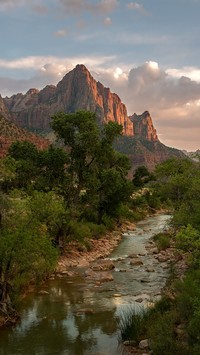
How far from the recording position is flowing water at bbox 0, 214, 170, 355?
1666cm

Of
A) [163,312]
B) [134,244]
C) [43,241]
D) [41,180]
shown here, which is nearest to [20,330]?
[43,241]

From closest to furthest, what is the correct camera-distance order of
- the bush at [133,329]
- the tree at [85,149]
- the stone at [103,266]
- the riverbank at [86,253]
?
the bush at [133,329]
the stone at [103,266]
the riverbank at [86,253]
the tree at [85,149]

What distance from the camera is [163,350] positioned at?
44.8ft

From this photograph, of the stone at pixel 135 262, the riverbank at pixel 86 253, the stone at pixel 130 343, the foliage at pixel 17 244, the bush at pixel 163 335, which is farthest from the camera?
the stone at pixel 135 262

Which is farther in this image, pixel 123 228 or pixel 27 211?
pixel 123 228

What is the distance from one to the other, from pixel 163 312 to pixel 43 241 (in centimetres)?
700

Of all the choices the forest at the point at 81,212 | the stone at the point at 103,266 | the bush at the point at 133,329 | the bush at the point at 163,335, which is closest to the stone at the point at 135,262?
the stone at the point at 103,266

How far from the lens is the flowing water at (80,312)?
1666 centimetres

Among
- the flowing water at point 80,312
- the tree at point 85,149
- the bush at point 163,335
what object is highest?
the tree at point 85,149

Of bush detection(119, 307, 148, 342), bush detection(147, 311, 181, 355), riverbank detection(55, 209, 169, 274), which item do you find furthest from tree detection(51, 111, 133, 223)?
bush detection(147, 311, 181, 355)

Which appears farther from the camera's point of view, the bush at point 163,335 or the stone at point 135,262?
the stone at point 135,262

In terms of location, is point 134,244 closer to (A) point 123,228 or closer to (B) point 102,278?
(A) point 123,228

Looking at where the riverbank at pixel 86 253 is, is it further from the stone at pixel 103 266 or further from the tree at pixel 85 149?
the tree at pixel 85 149

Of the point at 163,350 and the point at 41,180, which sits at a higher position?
→ the point at 41,180
